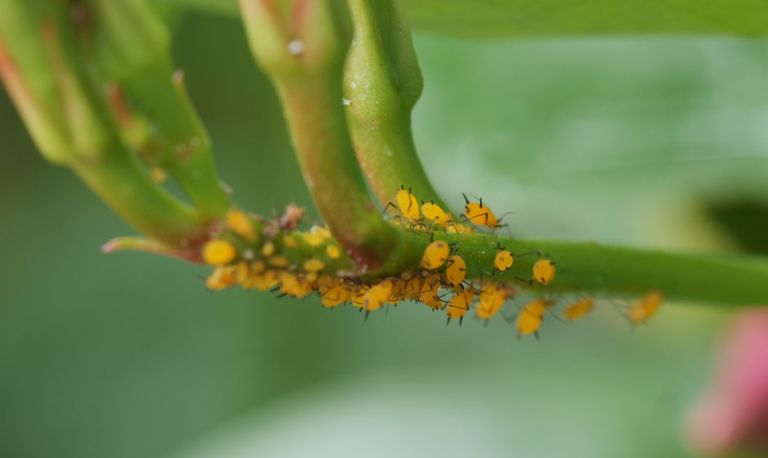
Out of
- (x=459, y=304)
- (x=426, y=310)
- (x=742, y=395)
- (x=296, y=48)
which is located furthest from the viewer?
(x=426, y=310)

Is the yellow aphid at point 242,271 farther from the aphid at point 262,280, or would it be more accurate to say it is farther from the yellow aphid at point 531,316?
the yellow aphid at point 531,316

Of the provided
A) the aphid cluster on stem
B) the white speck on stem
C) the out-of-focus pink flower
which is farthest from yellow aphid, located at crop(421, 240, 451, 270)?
the out-of-focus pink flower

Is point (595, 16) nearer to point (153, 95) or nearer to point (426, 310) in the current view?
point (153, 95)

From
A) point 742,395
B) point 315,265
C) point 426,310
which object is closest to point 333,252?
point 315,265

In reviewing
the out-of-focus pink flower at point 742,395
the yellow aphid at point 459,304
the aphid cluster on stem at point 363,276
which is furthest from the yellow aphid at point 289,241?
the out-of-focus pink flower at point 742,395

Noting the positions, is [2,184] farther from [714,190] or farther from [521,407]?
[714,190]

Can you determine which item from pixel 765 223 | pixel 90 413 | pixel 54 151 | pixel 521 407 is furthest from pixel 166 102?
pixel 90 413

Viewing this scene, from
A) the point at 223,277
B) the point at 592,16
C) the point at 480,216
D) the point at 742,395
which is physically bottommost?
the point at 223,277
